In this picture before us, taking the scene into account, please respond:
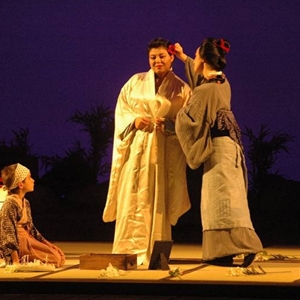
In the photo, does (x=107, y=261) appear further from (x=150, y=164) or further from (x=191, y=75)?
(x=191, y=75)

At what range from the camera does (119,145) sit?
20.7 ft

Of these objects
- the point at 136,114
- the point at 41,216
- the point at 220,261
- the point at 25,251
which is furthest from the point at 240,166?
the point at 41,216

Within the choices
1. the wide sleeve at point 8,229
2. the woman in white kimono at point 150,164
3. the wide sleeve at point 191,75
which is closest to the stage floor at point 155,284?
the wide sleeve at point 8,229

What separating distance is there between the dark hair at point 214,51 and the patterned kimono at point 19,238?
5.27 feet

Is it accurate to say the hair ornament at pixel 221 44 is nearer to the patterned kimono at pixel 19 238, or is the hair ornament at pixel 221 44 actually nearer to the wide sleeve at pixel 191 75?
the wide sleeve at pixel 191 75

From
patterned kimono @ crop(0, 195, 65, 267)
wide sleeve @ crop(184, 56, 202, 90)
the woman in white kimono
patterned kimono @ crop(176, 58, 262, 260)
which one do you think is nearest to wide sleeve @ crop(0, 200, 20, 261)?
patterned kimono @ crop(0, 195, 65, 267)

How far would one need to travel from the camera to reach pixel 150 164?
6211 mm

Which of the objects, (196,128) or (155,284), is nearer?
(155,284)

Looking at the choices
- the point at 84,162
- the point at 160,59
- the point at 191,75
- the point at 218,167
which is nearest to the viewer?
the point at 218,167

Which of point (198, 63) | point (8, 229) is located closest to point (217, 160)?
point (198, 63)

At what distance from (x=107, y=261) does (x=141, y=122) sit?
1003 millimetres

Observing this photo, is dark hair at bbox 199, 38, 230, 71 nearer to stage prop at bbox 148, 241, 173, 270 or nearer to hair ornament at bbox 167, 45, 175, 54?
hair ornament at bbox 167, 45, 175, 54

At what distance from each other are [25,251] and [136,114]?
118cm

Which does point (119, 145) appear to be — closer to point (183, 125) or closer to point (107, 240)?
point (183, 125)
